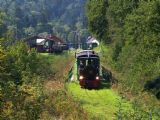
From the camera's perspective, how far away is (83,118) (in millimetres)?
22281

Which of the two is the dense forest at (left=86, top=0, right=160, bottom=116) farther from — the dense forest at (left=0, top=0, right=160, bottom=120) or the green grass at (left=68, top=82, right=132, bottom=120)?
the green grass at (left=68, top=82, right=132, bottom=120)

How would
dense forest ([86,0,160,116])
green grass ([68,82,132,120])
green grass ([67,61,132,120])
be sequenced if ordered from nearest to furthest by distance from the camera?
green grass ([67,61,132,120]), green grass ([68,82,132,120]), dense forest ([86,0,160,116])


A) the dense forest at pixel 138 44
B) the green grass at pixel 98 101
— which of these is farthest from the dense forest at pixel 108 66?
the green grass at pixel 98 101

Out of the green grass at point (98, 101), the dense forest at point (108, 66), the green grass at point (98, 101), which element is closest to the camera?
the dense forest at point (108, 66)

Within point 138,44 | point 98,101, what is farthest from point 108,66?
point 98,101

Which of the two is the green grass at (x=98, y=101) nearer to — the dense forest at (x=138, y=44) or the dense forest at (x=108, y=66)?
the dense forest at (x=108, y=66)

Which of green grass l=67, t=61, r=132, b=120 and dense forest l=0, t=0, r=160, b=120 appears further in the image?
green grass l=67, t=61, r=132, b=120

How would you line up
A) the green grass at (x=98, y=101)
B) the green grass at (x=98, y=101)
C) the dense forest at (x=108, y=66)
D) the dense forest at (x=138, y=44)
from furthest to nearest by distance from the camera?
the dense forest at (x=138, y=44) < the green grass at (x=98, y=101) < the green grass at (x=98, y=101) < the dense forest at (x=108, y=66)

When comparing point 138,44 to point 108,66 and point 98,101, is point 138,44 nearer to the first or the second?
point 98,101

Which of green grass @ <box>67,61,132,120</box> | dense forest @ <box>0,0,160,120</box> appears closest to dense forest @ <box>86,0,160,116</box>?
dense forest @ <box>0,0,160,120</box>

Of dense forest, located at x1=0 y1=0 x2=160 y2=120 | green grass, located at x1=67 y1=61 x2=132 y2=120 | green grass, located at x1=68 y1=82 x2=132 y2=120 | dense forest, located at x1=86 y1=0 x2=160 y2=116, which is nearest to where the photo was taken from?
dense forest, located at x1=0 y1=0 x2=160 y2=120

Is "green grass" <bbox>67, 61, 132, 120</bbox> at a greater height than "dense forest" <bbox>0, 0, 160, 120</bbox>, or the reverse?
"dense forest" <bbox>0, 0, 160, 120</bbox>

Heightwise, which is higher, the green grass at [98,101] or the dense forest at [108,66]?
the dense forest at [108,66]

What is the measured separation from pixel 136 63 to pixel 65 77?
8.91m
